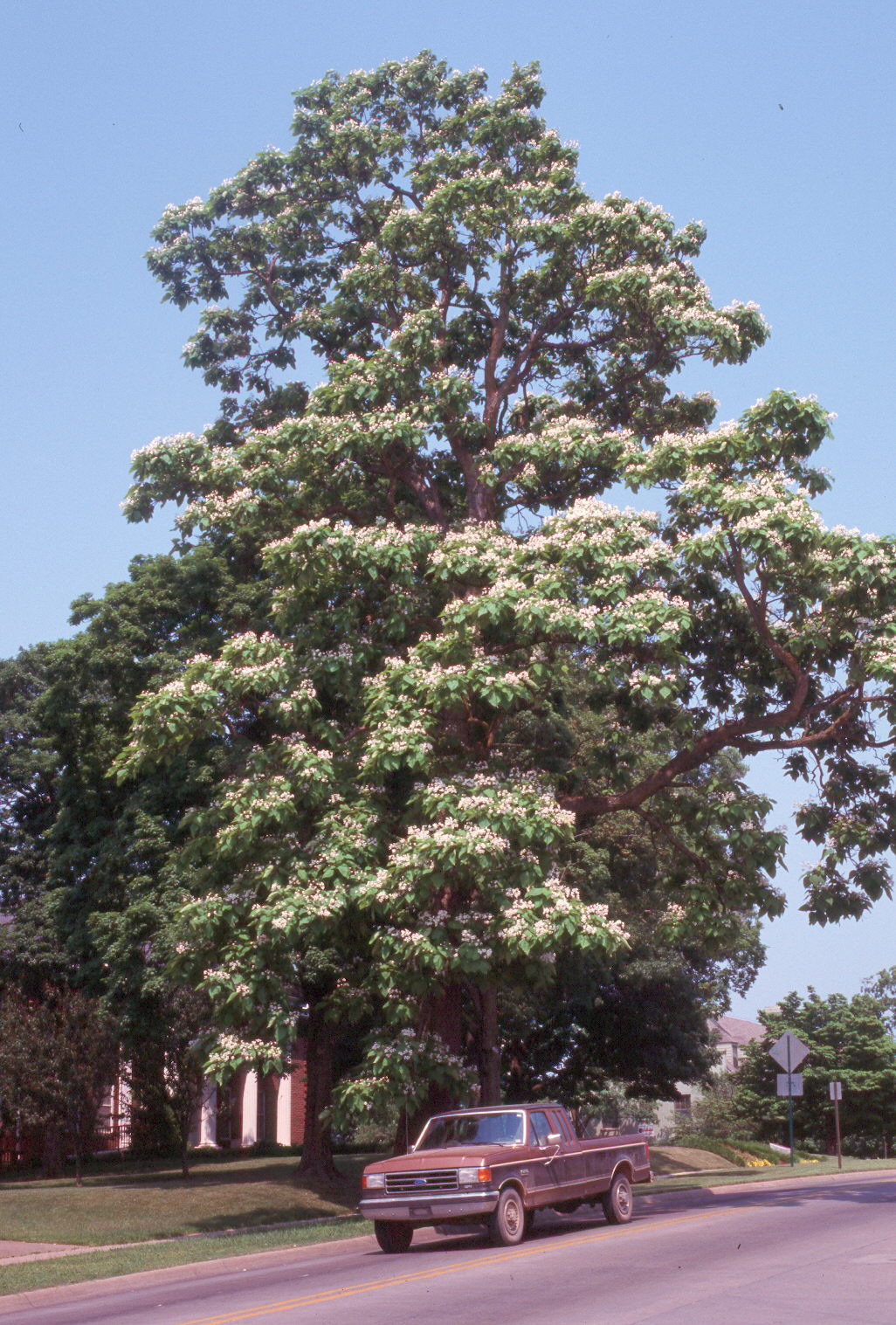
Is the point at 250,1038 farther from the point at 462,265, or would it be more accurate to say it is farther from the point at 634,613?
the point at 462,265

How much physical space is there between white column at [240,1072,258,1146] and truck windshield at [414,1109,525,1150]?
31.4 metres

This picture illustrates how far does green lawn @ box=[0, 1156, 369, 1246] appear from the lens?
20.1m

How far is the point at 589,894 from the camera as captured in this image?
2844 centimetres

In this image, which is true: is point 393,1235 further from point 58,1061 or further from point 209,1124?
point 209,1124

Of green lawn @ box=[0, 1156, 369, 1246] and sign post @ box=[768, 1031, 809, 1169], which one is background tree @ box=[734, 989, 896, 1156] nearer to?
sign post @ box=[768, 1031, 809, 1169]

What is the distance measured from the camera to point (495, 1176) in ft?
49.2

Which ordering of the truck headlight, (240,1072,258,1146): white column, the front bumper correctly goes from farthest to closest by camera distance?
(240,1072,258,1146): white column, the truck headlight, the front bumper

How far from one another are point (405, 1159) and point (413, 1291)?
4069 mm

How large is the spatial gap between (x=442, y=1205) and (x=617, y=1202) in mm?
3701

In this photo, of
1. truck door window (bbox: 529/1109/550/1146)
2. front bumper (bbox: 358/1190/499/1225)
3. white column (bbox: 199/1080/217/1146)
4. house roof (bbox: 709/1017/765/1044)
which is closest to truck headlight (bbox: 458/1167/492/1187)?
front bumper (bbox: 358/1190/499/1225)

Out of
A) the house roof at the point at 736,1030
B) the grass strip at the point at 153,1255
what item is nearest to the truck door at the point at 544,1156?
the grass strip at the point at 153,1255

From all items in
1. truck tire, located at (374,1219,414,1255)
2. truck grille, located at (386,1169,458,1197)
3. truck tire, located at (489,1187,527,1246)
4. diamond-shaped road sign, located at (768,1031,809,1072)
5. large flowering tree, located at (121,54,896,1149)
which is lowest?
truck tire, located at (374,1219,414,1255)

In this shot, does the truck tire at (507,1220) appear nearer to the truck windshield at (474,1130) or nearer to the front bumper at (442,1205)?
the front bumper at (442,1205)

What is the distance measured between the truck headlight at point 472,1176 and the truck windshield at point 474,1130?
3.30ft
